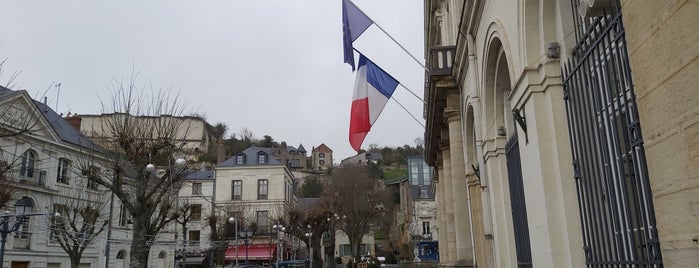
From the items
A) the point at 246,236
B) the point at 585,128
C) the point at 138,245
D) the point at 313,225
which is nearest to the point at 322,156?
the point at 313,225

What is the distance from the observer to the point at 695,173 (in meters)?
2.68

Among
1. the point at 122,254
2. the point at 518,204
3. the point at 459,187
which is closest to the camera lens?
the point at 518,204

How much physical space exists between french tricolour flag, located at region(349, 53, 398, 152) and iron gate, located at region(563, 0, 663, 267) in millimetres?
7770

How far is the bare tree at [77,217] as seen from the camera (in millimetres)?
26855

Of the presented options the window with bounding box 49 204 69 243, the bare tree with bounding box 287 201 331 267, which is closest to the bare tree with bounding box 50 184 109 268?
the window with bounding box 49 204 69 243

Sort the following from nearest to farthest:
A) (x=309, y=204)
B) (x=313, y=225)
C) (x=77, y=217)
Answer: (x=77, y=217) → (x=313, y=225) → (x=309, y=204)

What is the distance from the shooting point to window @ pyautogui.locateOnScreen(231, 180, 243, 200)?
52.0m

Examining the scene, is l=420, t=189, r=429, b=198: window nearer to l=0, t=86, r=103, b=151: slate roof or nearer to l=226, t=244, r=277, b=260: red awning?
l=226, t=244, r=277, b=260: red awning

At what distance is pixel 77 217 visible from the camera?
29.8m

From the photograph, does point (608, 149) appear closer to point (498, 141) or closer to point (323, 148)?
point (498, 141)

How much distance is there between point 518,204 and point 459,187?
18.4 feet

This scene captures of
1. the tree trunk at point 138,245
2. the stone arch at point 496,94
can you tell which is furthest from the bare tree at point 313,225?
the stone arch at point 496,94

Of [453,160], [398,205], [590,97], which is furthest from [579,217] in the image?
[398,205]

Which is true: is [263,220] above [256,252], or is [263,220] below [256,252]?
above
